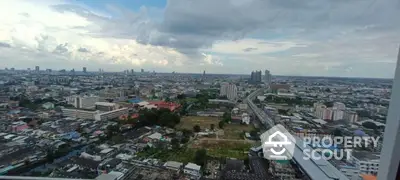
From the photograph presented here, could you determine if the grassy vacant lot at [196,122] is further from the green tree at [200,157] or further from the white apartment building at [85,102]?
the white apartment building at [85,102]

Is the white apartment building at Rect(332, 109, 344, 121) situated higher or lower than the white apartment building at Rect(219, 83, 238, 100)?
higher

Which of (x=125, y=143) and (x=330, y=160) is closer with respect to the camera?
(x=330, y=160)

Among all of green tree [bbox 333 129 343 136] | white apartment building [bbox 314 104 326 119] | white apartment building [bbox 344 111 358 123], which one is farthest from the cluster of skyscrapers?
green tree [bbox 333 129 343 136]

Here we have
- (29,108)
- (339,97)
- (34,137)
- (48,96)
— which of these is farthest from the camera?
(48,96)

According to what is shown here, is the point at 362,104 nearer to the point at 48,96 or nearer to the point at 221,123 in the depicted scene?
the point at 221,123

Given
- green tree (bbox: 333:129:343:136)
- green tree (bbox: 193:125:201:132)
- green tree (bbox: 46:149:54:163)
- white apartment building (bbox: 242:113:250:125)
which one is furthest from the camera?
green tree (bbox: 193:125:201:132)

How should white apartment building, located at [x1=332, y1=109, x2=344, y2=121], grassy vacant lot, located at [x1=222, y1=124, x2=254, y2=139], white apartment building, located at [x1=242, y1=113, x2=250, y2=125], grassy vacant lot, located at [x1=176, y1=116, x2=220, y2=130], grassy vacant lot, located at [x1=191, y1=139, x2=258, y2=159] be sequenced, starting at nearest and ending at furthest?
white apartment building, located at [x1=332, y1=109, x2=344, y2=121] → grassy vacant lot, located at [x1=191, y1=139, x2=258, y2=159] → grassy vacant lot, located at [x1=222, y1=124, x2=254, y2=139] → white apartment building, located at [x1=242, y1=113, x2=250, y2=125] → grassy vacant lot, located at [x1=176, y1=116, x2=220, y2=130]

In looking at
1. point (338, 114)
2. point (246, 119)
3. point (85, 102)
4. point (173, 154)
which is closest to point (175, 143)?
point (173, 154)

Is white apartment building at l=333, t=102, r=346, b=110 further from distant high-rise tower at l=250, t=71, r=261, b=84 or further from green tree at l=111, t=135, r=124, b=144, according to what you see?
green tree at l=111, t=135, r=124, b=144

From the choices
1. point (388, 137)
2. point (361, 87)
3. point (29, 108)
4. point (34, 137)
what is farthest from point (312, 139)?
point (29, 108)
